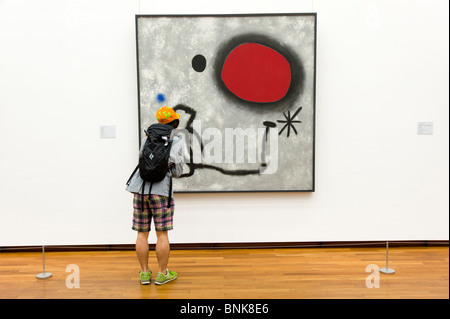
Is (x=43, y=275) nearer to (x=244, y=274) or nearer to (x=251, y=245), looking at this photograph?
(x=244, y=274)

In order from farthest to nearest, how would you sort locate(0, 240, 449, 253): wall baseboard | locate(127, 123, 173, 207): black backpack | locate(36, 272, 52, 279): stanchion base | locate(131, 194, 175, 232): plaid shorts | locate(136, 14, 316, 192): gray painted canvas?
locate(0, 240, 449, 253): wall baseboard → locate(136, 14, 316, 192): gray painted canvas → locate(36, 272, 52, 279): stanchion base → locate(131, 194, 175, 232): plaid shorts → locate(127, 123, 173, 207): black backpack

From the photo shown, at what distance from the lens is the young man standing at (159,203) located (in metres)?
2.80

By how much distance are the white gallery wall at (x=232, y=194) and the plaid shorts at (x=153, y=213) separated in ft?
2.92

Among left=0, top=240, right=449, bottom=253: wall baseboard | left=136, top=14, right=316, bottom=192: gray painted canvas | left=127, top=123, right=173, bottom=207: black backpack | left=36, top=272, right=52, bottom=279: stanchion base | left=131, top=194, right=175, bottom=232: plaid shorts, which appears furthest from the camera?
left=0, top=240, right=449, bottom=253: wall baseboard

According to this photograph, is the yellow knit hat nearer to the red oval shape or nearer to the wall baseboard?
the red oval shape

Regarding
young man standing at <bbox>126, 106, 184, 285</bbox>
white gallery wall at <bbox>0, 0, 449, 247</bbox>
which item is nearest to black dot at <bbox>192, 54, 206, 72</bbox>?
white gallery wall at <bbox>0, 0, 449, 247</bbox>

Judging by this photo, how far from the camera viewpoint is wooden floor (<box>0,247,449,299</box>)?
278cm

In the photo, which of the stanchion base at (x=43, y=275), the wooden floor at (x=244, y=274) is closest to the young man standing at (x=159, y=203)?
the wooden floor at (x=244, y=274)

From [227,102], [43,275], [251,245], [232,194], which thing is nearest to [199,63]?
[227,102]

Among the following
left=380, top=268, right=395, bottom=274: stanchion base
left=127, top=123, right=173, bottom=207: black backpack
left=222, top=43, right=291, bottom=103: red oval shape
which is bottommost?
left=380, top=268, right=395, bottom=274: stanchion base

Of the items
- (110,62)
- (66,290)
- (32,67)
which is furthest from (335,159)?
(32,67)

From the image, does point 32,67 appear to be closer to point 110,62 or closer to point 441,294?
point 110,62

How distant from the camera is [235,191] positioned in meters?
3.74

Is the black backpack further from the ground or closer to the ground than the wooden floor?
further from the ground
